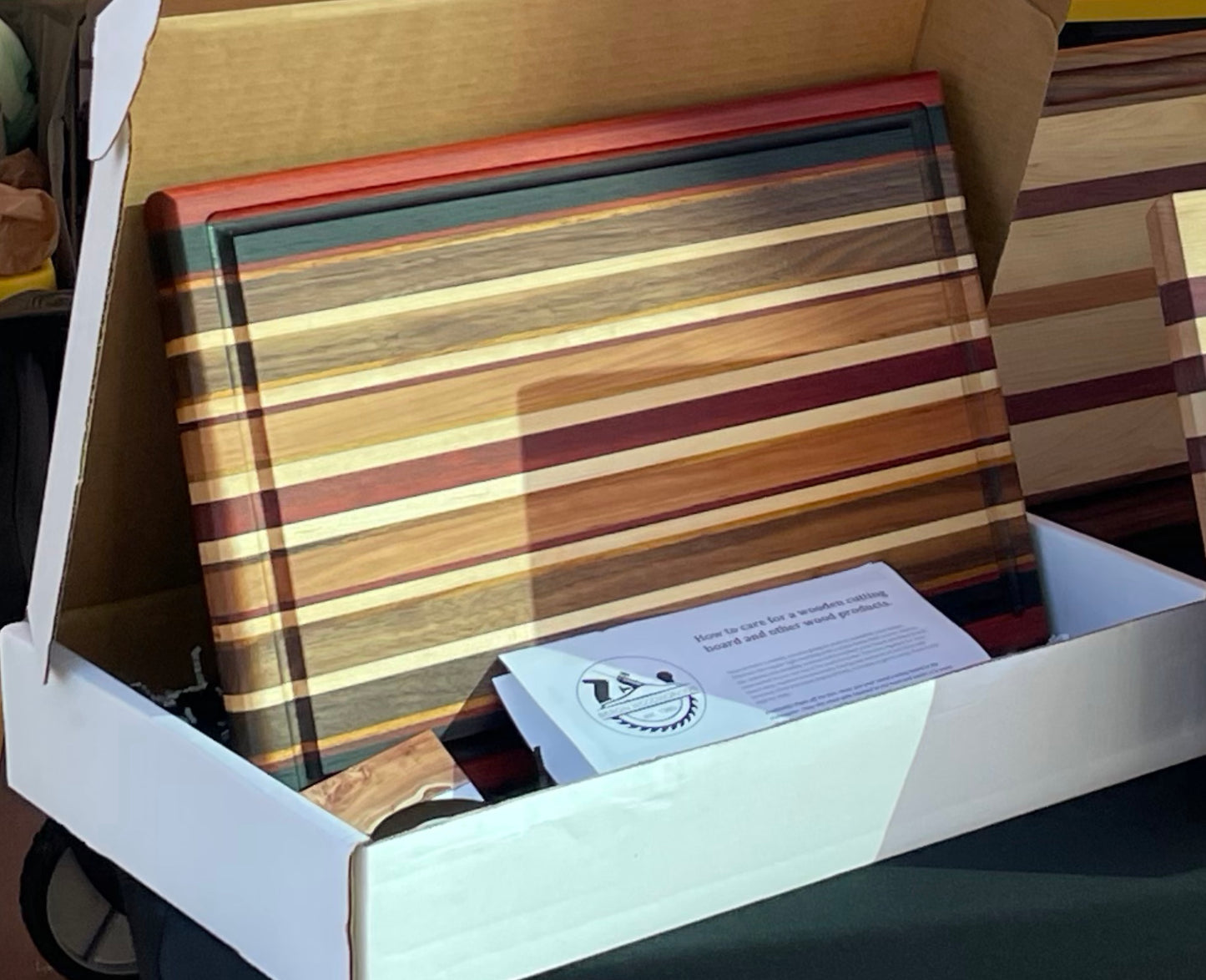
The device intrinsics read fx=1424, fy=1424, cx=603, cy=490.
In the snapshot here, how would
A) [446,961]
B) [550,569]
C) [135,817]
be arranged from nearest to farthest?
[446,961], [135,817], [550,569]

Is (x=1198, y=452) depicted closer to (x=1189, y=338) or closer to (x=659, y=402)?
(x=1189, y=338)

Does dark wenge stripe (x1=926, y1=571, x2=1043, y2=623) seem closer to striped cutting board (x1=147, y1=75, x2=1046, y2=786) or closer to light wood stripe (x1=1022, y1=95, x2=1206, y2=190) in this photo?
striped cutting board (x1=147, y1=75, x2=1046, y2=786)

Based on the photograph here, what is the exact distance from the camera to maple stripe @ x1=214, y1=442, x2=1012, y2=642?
2.27ft

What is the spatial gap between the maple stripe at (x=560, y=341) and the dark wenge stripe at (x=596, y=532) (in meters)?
0.07

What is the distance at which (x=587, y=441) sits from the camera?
752mm

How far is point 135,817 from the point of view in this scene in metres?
0.65

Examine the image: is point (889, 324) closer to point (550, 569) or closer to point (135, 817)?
point (550, 569)

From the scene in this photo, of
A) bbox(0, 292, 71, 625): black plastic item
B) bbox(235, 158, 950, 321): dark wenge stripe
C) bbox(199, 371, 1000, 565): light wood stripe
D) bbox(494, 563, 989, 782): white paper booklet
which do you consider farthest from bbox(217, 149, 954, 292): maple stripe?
bbox(0, 292, 71, 625): black plastic item

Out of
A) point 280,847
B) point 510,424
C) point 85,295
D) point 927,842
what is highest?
point 85,295

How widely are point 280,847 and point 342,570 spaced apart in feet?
0.58

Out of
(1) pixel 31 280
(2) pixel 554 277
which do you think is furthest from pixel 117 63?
(1) pixel 31 280

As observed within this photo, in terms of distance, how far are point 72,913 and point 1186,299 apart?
32.2 inches

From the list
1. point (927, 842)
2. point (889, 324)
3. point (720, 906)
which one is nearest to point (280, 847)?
point (720, 906)

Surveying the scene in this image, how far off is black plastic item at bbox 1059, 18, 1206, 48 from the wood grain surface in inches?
27.1
